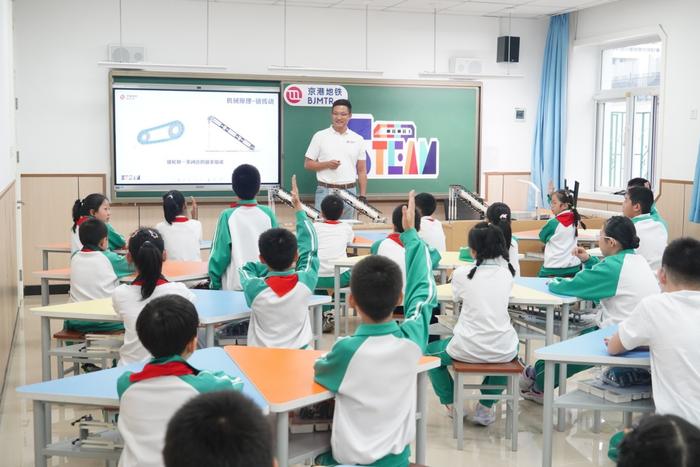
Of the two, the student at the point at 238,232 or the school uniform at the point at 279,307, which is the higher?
the student at the point at 238,232

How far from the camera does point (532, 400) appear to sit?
15.7ft

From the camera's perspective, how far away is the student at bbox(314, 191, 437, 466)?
250 centimetres

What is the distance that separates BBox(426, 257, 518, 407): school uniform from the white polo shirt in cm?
424

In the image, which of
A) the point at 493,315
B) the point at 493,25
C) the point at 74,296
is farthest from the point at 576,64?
the point at 74,296

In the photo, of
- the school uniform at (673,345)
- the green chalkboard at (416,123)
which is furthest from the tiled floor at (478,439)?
Answer: the green chalkboard at (416,123)

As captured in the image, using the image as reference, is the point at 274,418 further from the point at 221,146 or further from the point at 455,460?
the point at 221,146

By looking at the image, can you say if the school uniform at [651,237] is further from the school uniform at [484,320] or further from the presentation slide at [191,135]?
the presentation slide at [191,135]

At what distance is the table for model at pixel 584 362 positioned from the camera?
3.09m

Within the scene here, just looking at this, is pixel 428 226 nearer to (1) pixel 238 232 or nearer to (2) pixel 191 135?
(1) pixel 238 232

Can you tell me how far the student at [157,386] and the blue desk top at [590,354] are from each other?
1.51m

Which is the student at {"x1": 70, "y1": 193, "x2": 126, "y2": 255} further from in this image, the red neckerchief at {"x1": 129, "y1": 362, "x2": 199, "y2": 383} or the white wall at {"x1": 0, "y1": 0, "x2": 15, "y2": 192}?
the red neckerchief at {"x1": 129, "y1": 362, "x2": 199, "y2": 383}

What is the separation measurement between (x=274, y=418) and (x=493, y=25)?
7.91 meters

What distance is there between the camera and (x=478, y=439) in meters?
4.21

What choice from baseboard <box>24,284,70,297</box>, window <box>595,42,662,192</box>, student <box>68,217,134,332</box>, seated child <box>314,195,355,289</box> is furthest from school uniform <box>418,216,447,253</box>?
baseboard <box>24,284,70,297</box>
